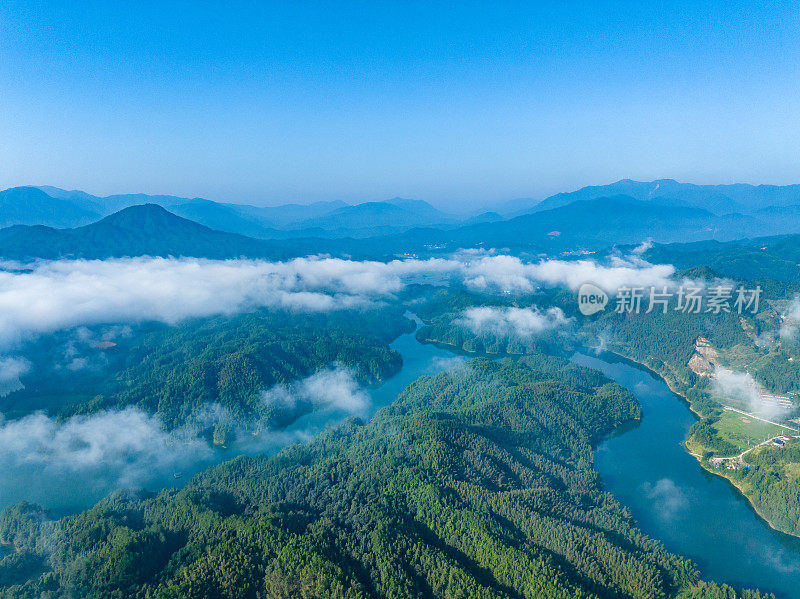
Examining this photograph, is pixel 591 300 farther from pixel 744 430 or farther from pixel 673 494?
pixel 673 494

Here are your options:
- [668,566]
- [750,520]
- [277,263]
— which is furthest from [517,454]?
[277,263]

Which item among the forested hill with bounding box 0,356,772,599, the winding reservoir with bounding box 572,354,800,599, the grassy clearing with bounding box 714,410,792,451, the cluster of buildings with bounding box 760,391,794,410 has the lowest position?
the winding reservoir with bounding box 572,354,800,599

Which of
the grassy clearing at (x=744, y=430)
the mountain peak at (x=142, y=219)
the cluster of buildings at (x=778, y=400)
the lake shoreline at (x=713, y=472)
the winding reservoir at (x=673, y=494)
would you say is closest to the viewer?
the winding reservoir at (x=673, y=494)

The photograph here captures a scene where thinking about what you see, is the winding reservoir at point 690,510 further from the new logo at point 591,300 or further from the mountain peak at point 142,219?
the mountain peak at point 142,219

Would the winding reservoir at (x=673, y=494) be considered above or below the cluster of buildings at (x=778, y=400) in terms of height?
below
